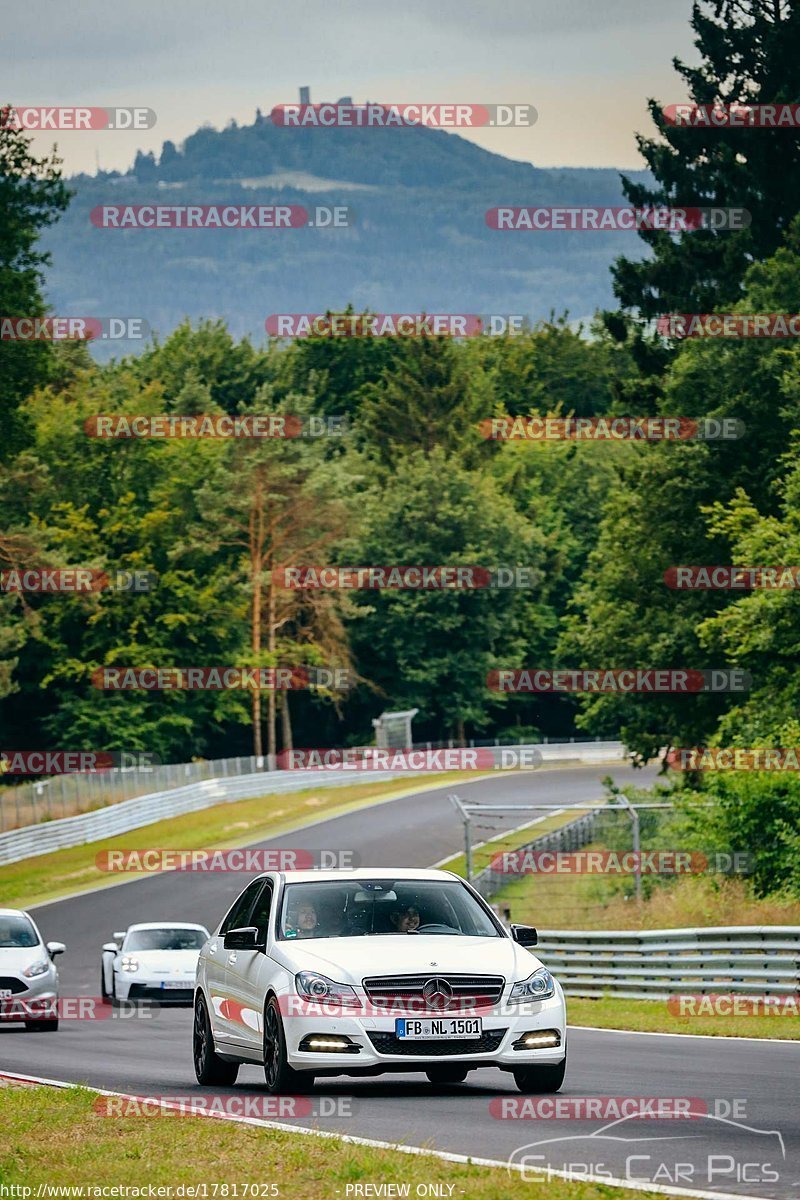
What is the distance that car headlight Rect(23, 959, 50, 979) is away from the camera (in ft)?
78.8

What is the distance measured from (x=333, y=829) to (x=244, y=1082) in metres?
46.1

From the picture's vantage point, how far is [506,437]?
114562mm

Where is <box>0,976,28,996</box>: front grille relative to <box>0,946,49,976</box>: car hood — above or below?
below

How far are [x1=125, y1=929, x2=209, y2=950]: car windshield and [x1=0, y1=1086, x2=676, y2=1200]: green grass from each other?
19.2 metres

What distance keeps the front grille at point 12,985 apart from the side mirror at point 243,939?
10024mm

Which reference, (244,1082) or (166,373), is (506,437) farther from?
(244,1082)

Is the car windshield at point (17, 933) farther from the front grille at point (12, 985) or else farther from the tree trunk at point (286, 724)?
the tree trunk at point (286, 724)

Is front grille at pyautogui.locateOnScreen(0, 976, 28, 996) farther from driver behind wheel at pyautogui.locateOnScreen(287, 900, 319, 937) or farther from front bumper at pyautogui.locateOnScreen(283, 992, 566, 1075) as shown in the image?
front bumper at pyautogui.locateOnScreen(283, 992, 566, 1075)

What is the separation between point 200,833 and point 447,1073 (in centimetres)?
5181

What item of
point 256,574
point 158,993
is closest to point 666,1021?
point 158,993

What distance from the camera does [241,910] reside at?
15000mm

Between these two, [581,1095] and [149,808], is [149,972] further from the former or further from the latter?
[149,808]

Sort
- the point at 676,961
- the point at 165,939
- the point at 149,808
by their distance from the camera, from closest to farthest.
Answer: the point at 676,961 < the point at 165,939 < the point at 149,808

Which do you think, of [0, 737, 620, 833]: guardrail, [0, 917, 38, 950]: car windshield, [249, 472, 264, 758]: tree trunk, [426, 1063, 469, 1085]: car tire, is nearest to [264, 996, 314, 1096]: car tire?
[426, 1063, 469, 1085]: car tire
